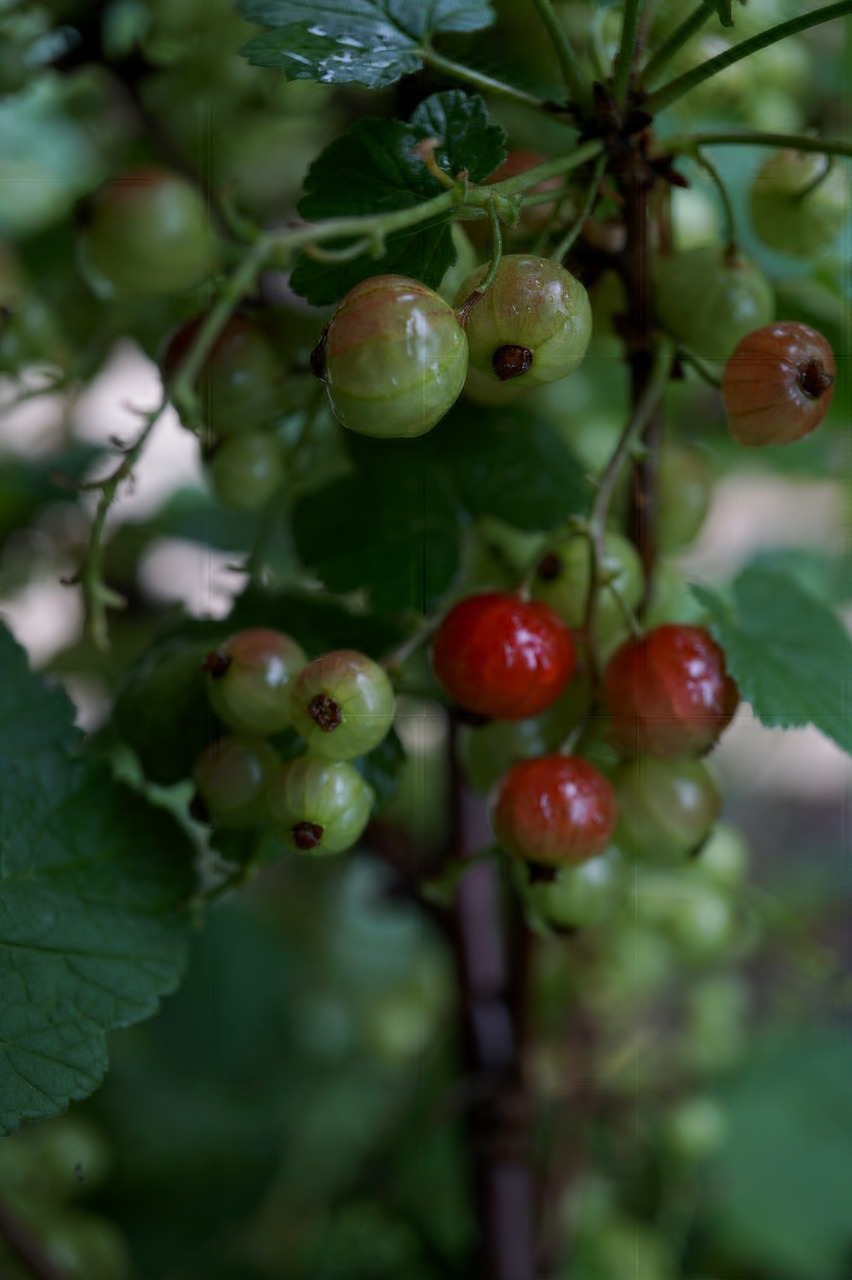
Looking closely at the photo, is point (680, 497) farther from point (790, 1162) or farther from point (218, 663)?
point (790, 1162)

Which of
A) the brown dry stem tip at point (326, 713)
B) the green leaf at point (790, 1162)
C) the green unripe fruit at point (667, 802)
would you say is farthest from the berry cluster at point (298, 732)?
the green leaf at point (790, 1162)

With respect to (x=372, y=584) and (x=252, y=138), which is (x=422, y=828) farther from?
(x=252, y=138)

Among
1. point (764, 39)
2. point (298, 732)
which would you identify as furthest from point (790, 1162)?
point (764, 39)

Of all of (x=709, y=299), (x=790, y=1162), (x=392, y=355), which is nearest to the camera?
(x=392, y=355)

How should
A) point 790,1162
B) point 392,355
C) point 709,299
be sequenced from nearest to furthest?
1. point 392,355
2. point 709,299
3. point 790,1162

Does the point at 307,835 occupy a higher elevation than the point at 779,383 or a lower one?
lower

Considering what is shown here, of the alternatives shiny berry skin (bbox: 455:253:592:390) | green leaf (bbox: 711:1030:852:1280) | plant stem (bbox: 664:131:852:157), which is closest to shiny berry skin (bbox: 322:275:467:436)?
shiny berry skin (bbox: 455:253:592:390)

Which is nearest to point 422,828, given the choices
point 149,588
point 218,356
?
point 149,588
